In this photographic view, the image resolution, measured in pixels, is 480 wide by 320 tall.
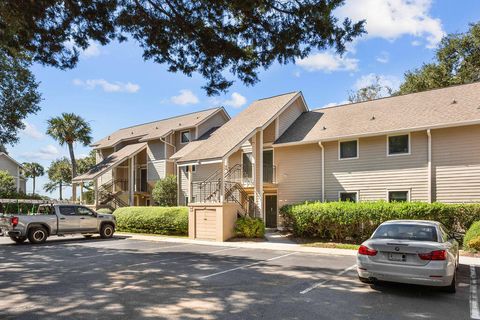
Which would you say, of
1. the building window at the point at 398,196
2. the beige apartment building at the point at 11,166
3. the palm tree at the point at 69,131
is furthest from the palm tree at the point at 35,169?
the building window at the point at 398,196

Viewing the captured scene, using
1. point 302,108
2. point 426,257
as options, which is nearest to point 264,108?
point 302,108

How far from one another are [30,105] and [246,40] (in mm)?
23217

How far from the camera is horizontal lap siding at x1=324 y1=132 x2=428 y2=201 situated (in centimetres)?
1833

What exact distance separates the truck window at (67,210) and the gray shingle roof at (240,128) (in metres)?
6.38

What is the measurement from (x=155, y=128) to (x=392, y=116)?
22460mm

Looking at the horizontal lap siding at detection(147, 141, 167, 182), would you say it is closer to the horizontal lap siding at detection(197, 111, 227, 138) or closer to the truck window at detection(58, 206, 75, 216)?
the horizontal lap siding at detection(197, 111, 227, 138)

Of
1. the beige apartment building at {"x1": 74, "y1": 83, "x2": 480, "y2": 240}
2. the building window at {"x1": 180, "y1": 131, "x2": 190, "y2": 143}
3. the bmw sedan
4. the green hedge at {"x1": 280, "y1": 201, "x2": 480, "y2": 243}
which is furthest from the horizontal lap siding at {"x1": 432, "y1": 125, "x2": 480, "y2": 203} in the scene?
the building window at {"x1": 180, "y1": 131, "x2": 190, "y2": 143}

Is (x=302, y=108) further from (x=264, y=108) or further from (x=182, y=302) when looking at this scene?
(x=182, y=302)

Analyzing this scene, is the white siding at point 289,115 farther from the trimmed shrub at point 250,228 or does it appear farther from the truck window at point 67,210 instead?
the truck window at point 67,210

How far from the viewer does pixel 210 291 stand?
8219 mm

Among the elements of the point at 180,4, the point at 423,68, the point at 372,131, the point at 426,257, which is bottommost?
the point at 426,257

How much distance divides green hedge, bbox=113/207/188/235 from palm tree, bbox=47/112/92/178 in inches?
705

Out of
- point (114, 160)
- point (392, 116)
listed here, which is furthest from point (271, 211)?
point (114, 160)

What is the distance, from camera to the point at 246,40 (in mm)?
8930
